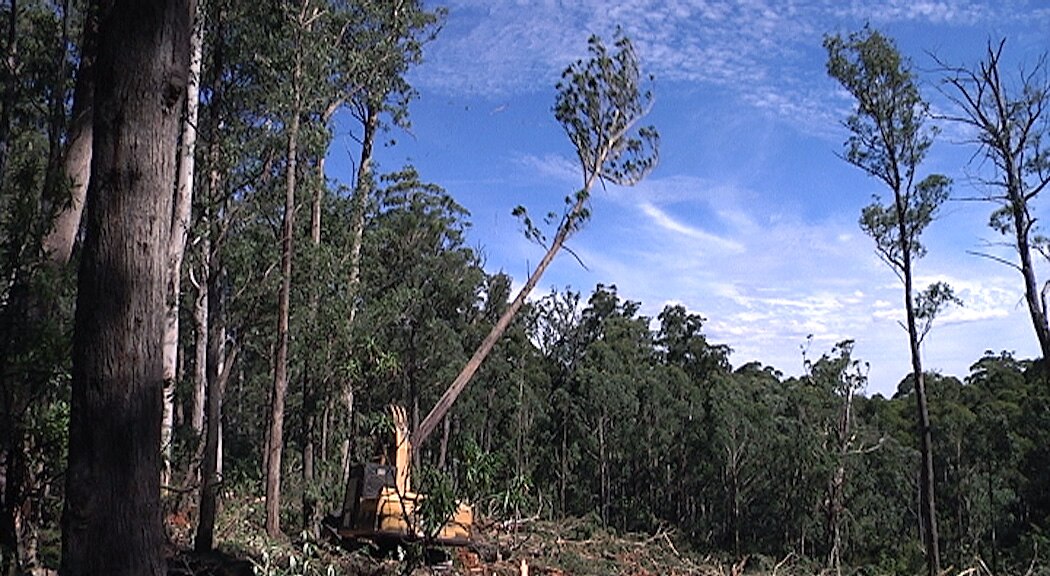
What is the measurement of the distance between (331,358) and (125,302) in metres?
13.2

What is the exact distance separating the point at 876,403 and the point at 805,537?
13835 millimetres

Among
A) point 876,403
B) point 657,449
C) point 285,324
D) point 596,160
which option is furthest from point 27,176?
point 876,403

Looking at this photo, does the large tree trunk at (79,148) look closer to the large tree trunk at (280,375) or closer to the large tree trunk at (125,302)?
the large tree trunk at (125,302)

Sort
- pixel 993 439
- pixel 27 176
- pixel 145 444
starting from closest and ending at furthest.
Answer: pixel 145 444 → pixel 27 176 → pixel 993 439

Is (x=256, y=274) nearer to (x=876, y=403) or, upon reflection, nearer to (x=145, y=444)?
(x=145, y=444)

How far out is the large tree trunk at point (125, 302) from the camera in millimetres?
2621

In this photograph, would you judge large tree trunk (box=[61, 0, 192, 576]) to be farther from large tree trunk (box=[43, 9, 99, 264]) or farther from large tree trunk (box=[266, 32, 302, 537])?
large tree trunk (box=[266, 32, 302, 537])

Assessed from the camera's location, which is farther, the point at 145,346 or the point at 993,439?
the point at 993,439

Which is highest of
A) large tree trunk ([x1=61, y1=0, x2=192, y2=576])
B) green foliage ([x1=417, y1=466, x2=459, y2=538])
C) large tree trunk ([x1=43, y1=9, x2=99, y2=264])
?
large tree trunk ([x1=43, y1=9, x2=99, y2=264])

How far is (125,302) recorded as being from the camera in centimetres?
274

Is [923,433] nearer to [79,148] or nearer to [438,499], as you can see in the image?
[438,499]

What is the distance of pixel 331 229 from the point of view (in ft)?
59.2

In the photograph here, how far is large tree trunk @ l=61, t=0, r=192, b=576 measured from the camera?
262cm

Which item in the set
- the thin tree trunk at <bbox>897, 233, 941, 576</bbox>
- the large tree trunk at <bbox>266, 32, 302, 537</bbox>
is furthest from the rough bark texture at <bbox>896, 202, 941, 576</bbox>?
the large tree trunk at <bbox>266, 32, 302, 537</bbox>
